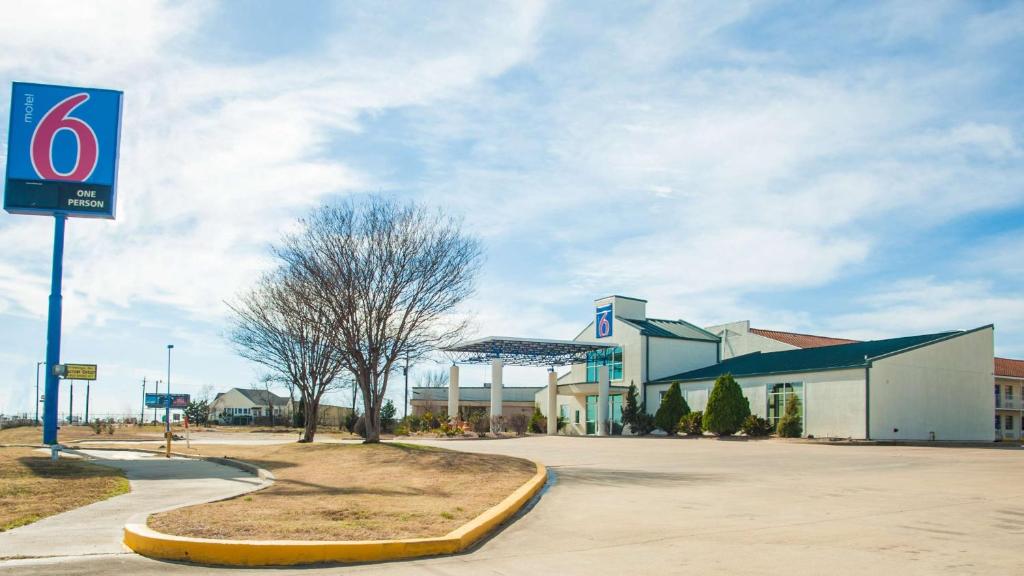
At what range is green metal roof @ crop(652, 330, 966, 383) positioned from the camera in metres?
41.6

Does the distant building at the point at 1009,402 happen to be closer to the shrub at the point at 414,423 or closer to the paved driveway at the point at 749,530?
the shrub at the point at 414,423

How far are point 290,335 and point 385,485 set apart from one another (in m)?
17.8

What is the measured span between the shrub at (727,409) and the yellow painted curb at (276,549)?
38975mm

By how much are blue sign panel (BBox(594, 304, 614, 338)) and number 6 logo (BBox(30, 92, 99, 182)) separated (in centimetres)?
3992

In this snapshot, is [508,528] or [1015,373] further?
[1015,373]

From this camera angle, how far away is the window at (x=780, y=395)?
4344 cm

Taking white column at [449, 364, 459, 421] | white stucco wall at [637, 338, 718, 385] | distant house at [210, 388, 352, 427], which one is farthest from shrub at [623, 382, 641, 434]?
distant house at [210, 388, 352, 427]

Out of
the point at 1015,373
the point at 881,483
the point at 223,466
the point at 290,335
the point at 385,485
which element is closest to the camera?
the point at 385,485

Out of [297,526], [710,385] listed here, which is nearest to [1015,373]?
[710,385]

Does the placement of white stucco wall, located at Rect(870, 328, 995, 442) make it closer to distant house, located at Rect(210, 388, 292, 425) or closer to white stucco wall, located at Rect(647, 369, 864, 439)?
white stucco wall, located at Rect(647, 369, 864, 439)

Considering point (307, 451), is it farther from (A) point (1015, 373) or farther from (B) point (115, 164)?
(A) point (1015, 373)

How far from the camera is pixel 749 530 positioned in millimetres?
9750

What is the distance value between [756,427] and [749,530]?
118 ft

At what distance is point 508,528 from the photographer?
398 inches
